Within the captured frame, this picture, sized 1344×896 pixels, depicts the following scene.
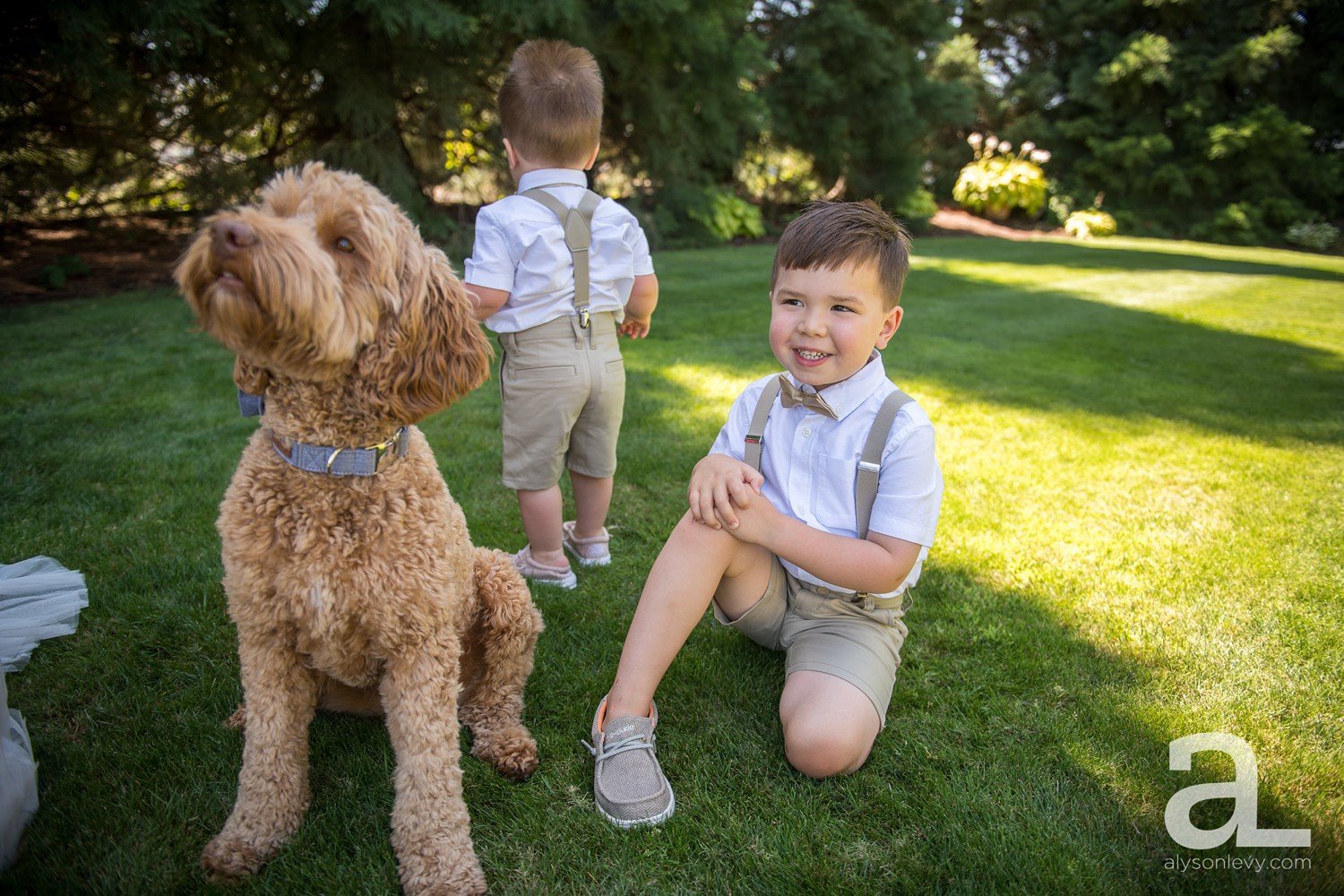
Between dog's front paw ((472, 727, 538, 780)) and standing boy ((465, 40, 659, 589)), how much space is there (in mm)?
974

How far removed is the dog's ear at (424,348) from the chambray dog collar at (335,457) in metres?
0.10

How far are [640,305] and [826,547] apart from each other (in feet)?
5.21

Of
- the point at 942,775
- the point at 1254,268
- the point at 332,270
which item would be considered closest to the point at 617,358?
the point at 332,270

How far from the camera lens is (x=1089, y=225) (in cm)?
2016

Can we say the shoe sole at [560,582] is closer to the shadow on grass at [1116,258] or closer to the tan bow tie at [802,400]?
the tan bow tie at [802,400]

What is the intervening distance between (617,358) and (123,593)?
2.10m

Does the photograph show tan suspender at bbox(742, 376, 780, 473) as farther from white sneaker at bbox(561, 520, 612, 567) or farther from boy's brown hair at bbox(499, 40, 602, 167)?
boy's brown hair at bbox(499, 40, 602, 167)

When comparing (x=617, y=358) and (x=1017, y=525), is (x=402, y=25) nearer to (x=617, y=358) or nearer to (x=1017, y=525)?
(x=617, y=358)

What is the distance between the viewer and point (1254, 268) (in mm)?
14664

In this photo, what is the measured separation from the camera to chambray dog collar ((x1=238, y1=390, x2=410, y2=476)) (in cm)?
179

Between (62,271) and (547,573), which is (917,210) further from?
(547,573)

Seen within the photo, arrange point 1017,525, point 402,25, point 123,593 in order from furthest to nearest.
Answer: point 402,25
point 1017,525
point 123,593

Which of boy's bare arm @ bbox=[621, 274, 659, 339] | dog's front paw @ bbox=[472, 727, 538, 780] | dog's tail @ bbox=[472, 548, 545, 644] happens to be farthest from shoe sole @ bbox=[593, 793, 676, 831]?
boy's bare arm @ bbox=[621, 274, 659, 339]

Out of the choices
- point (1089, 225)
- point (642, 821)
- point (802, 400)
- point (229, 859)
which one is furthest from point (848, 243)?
point (1089, 225)
